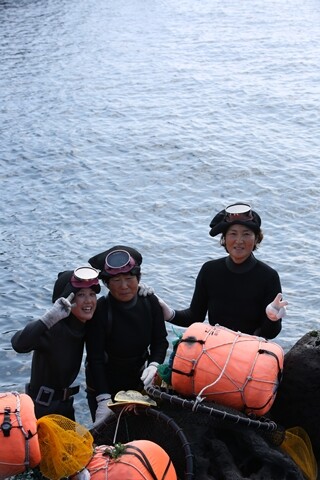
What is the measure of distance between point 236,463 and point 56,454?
1.43 meters

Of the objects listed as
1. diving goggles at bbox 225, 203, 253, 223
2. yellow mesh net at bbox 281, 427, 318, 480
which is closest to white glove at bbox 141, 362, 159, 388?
yellow mesh net at bbox 281, 427, 318, 480

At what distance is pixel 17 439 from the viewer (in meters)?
6.12

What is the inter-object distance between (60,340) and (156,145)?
14.8 metres

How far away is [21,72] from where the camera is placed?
27.8 metres

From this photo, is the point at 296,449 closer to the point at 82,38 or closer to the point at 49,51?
the point at 49,51

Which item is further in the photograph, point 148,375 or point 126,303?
point 126,303

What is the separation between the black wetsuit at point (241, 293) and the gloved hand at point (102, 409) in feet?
3.74

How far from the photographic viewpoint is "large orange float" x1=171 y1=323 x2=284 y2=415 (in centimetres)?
700

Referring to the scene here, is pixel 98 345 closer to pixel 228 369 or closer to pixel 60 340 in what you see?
pixel 60 340

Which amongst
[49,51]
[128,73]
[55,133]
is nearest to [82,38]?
[49,51]

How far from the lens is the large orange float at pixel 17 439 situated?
240 inches

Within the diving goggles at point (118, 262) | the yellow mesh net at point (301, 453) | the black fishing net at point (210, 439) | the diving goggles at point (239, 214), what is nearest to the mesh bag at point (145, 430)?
the black fishing net at point (210, 439)

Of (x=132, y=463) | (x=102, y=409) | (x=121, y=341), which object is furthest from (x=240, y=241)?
(x=132, y=463)

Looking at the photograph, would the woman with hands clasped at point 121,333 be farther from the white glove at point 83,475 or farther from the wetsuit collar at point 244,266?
the white glove at point 83,475
